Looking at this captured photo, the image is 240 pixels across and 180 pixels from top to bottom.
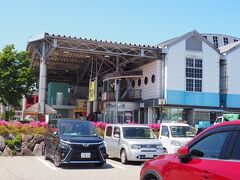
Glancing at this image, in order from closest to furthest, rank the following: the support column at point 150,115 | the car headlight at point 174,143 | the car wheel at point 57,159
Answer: the car wheel at point 57,159, the car headlight at point 174,143, the support column at point 150,115

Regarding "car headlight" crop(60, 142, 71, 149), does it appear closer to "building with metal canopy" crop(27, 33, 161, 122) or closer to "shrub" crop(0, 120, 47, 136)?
"shrub" crop(0, 120, 47, 136)

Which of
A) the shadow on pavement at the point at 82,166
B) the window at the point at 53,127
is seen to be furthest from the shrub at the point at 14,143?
the shadow on pavement at the point at 82,166

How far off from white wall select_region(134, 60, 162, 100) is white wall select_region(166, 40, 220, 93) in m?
1.01

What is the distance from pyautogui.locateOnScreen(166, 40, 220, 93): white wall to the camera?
1468 inches

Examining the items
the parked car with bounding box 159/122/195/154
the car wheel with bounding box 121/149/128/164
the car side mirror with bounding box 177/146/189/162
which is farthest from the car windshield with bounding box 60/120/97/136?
the car side mirror with bounding box 177/146/189/162

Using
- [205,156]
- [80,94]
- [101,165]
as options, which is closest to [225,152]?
[205,156]

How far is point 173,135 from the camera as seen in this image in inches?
704

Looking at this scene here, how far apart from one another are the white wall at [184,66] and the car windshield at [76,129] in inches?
906

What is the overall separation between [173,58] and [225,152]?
33007mm

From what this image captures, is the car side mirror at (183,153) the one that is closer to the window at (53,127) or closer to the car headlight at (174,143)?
the window at (53,127)

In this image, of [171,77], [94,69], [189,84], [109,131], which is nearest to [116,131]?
[109,131]

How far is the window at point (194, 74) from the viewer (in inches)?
1492

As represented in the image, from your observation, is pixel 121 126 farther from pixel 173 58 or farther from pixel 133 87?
pixel 133 87

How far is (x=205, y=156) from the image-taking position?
5152 mm
